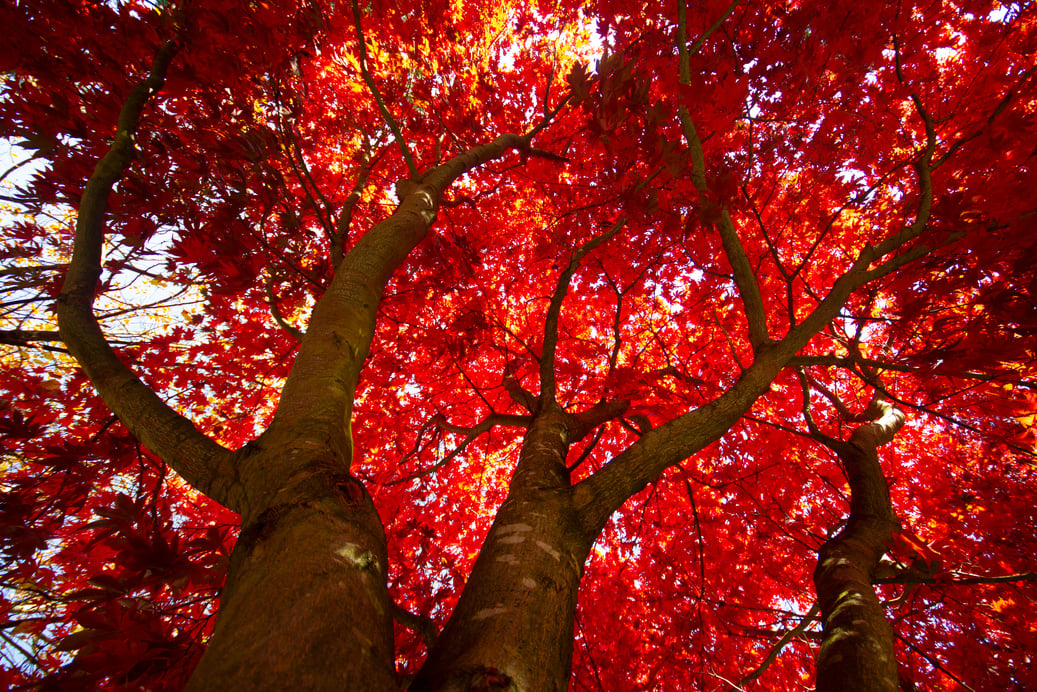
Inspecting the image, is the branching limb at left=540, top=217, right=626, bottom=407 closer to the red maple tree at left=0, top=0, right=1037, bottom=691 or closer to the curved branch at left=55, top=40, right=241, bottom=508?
the red maple tree at left=0, top=0, right=1037, bottom=691

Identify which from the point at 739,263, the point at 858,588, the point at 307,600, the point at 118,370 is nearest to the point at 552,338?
the point at 739,263

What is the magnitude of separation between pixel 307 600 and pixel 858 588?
307 centimetres

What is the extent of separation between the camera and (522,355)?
5016 mm

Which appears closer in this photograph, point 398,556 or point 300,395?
point 300,395

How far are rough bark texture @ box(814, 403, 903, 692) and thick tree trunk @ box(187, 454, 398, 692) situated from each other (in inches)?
94.9

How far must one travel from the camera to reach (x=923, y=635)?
5.29 m

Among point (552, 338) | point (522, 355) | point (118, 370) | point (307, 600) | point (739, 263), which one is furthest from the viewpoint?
point (522, 355)

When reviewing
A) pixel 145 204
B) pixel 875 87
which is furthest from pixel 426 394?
pixel 875 87

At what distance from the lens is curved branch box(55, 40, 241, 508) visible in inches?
57.2

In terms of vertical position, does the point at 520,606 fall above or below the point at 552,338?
below

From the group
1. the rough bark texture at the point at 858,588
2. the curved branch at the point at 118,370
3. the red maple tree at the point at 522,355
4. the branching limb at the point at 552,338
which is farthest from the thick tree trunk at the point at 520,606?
the rough bark texture at the point at 858,588

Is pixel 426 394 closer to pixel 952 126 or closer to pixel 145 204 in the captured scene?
pixel 145 204

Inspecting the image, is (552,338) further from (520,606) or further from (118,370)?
(118,370)

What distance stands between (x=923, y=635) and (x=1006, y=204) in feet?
18.4
